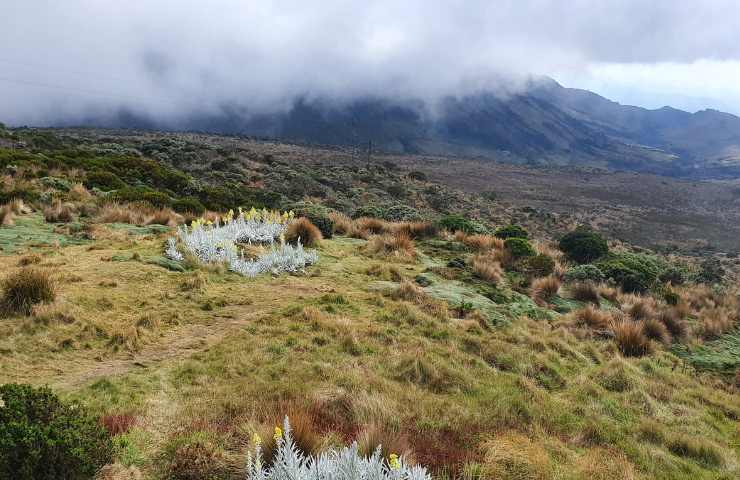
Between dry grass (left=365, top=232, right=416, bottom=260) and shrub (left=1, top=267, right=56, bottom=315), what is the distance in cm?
793

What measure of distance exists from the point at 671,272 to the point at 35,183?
977 inches

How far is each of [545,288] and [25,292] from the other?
10647 mm

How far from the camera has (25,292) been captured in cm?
660

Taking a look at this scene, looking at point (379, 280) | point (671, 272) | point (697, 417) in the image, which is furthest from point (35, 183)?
point (671, 272)

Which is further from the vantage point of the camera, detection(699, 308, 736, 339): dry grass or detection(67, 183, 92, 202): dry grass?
detection(67, 183, 92, 202): dry grass

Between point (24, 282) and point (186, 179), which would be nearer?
point (24, 282)

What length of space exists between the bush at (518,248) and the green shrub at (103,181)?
1590 cm

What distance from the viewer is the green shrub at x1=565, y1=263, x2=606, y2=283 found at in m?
13.6

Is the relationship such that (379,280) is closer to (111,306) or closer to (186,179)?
(111,306)

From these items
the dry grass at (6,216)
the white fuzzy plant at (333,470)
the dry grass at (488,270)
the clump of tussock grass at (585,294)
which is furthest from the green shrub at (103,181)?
the white fuzzy plant at (333,470)

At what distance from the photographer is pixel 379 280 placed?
10.7m

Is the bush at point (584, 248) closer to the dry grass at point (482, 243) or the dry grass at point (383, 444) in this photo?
the dry grass at point (482, 243)

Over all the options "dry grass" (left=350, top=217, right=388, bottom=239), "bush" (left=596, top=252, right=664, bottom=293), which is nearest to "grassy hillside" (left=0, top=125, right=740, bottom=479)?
"bush" (left=596, top=252, right=664, bottom=293)

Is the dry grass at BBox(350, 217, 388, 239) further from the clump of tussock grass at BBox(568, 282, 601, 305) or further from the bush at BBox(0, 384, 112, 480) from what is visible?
the bush at BBox(0, 384, 112, 480)
